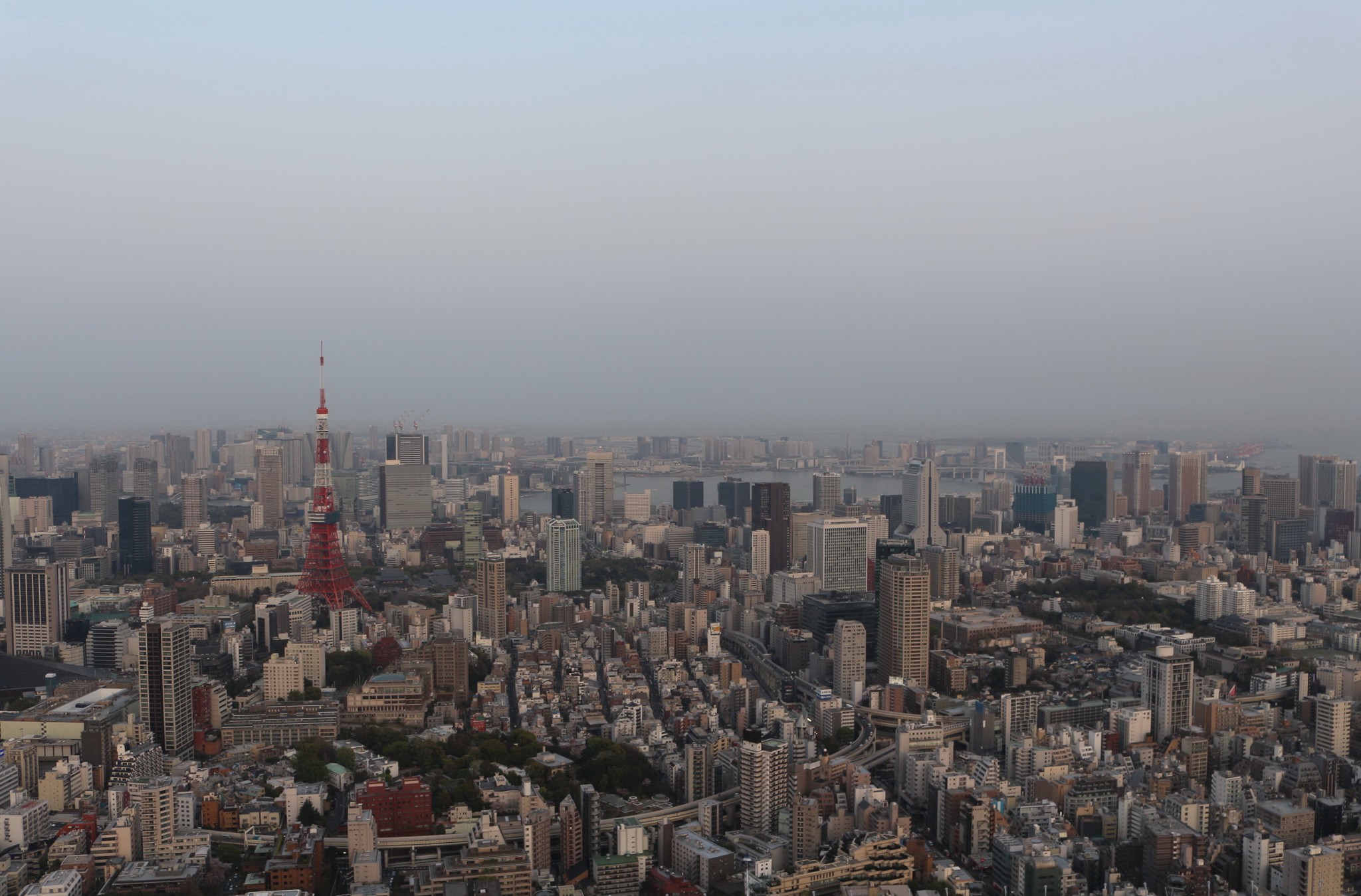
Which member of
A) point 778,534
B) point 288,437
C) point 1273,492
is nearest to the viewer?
point 778,534

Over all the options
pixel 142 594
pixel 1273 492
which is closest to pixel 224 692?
pixel 142 594

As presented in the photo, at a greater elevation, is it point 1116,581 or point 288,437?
point 288,437

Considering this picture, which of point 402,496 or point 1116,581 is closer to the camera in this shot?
point 1116,581

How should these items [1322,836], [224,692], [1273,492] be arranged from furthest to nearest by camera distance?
[1273,492]
[224,692]
[1322,836]

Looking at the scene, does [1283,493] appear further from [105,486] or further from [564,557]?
[105,486]

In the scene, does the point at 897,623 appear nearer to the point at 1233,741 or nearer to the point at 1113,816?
the point at 1233,741

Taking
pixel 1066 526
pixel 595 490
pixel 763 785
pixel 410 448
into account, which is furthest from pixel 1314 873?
pixel 410 448
